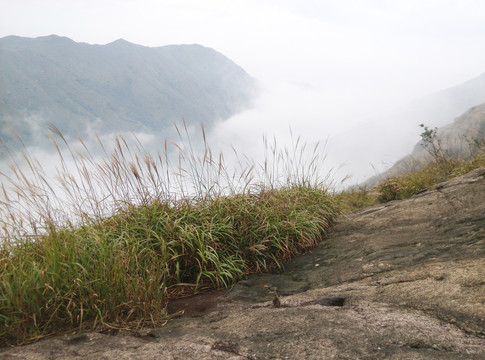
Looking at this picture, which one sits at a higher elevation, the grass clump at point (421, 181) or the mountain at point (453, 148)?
the mountain at point (453, 148)

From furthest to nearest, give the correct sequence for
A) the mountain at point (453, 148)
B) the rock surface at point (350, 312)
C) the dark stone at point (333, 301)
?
1. the mountain at point (453, 148)
2. the dark stone at point (333, 301)
3. the rock surface at point (350, 312)

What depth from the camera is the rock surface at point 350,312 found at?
58.7 inches

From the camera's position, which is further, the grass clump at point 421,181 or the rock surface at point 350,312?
the grass clump at point 421,181

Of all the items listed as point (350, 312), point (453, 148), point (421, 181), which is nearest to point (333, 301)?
point (350, 312)

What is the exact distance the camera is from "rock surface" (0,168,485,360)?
4.89ft

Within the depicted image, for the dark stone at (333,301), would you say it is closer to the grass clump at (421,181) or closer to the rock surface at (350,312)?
the rock surface at (350,312)

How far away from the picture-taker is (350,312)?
1832 mm

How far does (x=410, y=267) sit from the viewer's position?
94.4 inches

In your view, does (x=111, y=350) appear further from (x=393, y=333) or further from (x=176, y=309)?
(x=393, y=333)

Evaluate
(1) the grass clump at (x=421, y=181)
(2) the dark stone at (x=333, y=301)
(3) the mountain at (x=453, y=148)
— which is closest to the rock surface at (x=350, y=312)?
(2) the dark stone at (x=333, y=301)

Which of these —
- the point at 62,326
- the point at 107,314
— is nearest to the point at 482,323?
the point at 107,314

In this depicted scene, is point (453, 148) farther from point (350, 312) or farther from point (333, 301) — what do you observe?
point (350, 312)

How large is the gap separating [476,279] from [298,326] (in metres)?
0.98

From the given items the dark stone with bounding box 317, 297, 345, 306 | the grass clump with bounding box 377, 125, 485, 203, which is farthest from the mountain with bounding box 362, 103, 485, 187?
the dark stone with bounding box 317, 297, 345, 306
